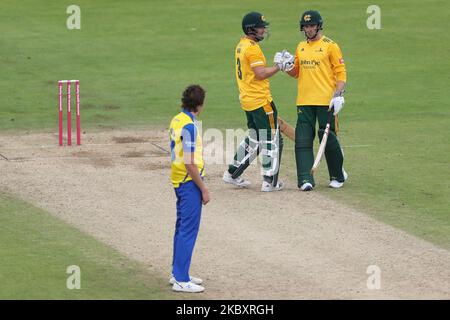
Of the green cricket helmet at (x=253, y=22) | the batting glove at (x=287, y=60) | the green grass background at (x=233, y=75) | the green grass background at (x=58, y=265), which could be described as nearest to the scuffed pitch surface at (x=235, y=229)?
the green grass background at (x=58, y=265)

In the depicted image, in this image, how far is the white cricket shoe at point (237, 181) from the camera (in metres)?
16.9

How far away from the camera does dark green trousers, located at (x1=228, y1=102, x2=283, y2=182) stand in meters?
16.6

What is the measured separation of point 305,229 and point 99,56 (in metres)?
15.3

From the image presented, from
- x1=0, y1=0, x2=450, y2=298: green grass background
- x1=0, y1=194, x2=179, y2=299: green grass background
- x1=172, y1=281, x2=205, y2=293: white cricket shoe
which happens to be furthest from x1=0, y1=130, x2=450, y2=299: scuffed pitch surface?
x1=0, y1=0, x2=450, y2=298: green grass background

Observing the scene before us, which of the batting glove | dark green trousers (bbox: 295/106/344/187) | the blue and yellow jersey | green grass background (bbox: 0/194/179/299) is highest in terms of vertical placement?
the batting glove

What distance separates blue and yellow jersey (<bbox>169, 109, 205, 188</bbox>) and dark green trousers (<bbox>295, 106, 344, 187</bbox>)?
4.91m

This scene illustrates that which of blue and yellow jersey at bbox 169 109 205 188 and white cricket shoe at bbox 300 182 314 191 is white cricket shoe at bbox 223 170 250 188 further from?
blue and yellow jersey at bbox 169 109 205 188

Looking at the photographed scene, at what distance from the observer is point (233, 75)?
26562mm

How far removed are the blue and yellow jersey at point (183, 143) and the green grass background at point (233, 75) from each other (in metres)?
3.72

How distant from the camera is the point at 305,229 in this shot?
14.3 m

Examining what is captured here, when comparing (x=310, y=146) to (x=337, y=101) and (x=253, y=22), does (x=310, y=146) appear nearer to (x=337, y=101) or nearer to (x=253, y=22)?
(x=337, y=101)

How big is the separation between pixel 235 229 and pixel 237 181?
2588mm
